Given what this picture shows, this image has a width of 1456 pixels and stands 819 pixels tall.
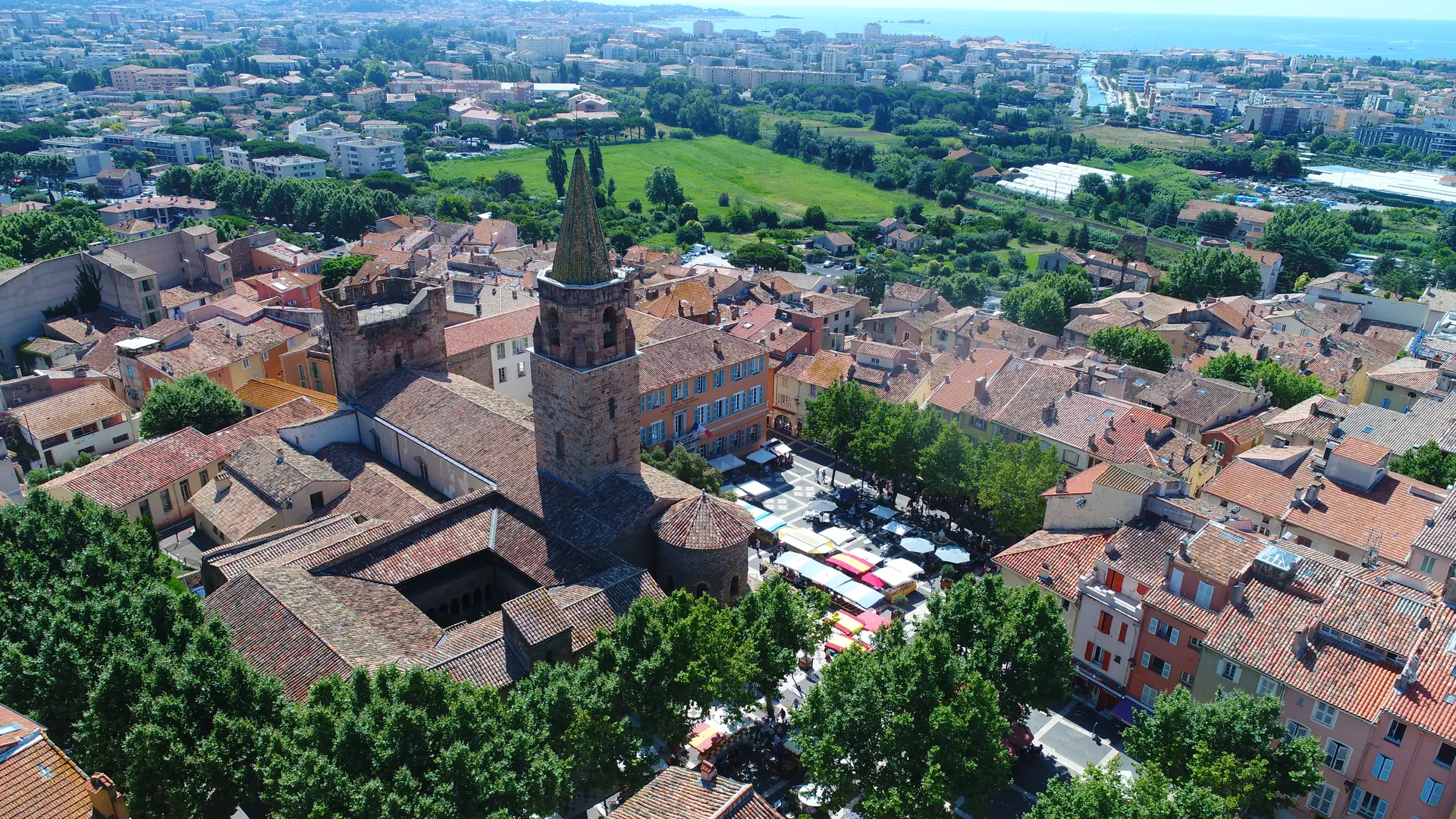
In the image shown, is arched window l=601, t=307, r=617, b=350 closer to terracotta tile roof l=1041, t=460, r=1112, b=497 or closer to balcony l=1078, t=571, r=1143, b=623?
terracotta tile roof l=1041, t=460, r=1112, b=497

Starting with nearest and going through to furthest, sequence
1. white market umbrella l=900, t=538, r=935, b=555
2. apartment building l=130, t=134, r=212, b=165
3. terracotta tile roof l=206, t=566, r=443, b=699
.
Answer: terracotta tile roof l=206, t=566, r=443, b=699, white market umbrella l=900, t=538, r=935, b=555, apartment building l=130, t=134, r=212, b=165

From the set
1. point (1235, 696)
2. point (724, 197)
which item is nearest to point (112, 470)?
point (1235, 696)

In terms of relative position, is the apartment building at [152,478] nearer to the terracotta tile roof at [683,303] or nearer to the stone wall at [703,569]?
the stone wall at [703,569]

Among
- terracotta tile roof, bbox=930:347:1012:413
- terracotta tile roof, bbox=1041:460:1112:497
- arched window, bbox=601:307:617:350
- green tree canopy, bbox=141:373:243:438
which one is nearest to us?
arched window, bbox=601:307:617:350

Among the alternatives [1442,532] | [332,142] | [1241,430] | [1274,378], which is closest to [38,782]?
[1442,532]

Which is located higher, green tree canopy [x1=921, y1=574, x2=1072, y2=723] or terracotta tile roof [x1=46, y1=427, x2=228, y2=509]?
green tree canopy [x1=921, y1=574, x2=1072, y2=723]

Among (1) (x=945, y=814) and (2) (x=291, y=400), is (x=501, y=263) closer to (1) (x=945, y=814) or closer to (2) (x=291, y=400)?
(2) (x=291, y=400)

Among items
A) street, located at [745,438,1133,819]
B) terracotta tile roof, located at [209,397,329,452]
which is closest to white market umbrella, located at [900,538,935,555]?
street, located at [745,438,1133,819]

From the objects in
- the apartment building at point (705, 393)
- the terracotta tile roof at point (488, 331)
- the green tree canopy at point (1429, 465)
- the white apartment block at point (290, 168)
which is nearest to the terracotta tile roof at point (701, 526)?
the apartment building at point (705, 393)
